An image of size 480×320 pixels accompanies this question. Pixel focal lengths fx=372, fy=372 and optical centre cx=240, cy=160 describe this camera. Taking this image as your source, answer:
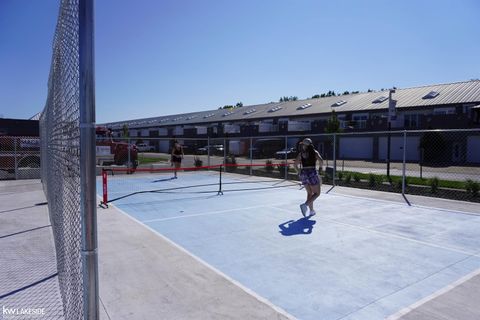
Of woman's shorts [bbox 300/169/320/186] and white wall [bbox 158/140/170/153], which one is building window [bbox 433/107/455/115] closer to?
woman's shorts [bbox 300/169/320/186]

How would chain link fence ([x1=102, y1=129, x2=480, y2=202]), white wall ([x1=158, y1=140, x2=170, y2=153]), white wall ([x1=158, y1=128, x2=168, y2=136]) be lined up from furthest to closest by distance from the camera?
1. white wall ([x1=158, y1=128, x2=168, y2=136])
2. white wall ([x1=158, y1=140, x2=170, y2=153])
3. chain link fence ([x1=102, y1=129, x2=480, y2=202])

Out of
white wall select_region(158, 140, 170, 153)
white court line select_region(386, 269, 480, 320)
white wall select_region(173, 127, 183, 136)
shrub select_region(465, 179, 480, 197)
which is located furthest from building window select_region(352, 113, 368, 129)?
white court line select_region(386, 269, 480, 320)

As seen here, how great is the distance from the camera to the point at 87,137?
184cm

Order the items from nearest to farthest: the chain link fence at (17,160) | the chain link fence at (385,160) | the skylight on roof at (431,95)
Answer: the chain link fence at (385,160) → the chain link fence at (17,160) → the skylight on roof at (431,95)

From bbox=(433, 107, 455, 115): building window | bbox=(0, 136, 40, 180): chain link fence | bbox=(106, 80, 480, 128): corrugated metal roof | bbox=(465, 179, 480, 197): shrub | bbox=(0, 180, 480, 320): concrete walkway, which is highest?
bbox=(106, 80, 480, 128): corrugated metal roof

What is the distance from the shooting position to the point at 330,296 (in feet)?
14.8

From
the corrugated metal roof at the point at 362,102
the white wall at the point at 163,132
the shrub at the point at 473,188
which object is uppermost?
the corrugated metal roof at the point at 362,102

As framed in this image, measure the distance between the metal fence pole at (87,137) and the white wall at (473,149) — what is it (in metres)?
35.6

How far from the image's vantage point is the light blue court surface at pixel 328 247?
457 centimetres

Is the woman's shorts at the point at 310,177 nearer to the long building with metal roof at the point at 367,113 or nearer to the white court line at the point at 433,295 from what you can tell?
the white court line at the point at 433,295

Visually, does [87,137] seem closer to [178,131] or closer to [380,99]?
[380,99]

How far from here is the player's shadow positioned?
764 cm

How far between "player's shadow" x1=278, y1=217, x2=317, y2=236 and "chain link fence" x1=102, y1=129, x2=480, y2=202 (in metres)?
3.66

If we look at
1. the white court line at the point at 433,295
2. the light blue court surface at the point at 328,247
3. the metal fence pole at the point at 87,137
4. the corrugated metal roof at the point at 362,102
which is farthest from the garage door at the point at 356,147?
the metal fence pole at the point at 87,137
